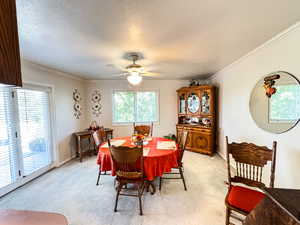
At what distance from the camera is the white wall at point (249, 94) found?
Result: 5.79ft

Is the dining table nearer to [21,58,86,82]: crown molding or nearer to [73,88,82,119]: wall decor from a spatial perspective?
[21,58,86,82]: crown molding

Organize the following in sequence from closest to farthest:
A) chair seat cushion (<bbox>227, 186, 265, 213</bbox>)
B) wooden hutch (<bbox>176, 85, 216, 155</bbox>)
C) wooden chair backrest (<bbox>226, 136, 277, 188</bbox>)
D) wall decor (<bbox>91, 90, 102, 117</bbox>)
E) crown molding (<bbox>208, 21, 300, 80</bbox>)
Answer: chair seat cushion (<bbox>227, 186, 265, 213</bbox>) < wooden chair backrest (<bbox>226, 136, 277, 188</bbox>) < crown molding (<bbox>208, 21, 300, 80</bbox>) < wooden hutch (<bbox>176, 85, 216, 155</bbox>) < wall decor (<bbox>91, 90, 102, 117</bbox>)

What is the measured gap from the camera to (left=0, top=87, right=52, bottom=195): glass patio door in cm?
250

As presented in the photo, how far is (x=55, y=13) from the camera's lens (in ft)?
4.58

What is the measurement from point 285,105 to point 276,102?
0.47ft

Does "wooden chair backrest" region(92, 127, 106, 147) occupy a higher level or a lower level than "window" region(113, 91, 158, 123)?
lower

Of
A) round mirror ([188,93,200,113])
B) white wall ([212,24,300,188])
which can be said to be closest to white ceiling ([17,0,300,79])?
white wall ([212,24,300,188])

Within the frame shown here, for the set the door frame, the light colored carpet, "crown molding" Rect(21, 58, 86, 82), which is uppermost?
"crown molding" Rect(21, 58, 86, 82)

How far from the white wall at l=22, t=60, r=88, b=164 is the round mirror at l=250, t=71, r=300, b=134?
4.20 metres

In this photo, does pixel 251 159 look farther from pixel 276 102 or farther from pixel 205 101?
pixel 205 101

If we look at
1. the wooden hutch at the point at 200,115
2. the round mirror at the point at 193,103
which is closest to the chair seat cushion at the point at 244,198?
the wooden hutch at the point at 200,115

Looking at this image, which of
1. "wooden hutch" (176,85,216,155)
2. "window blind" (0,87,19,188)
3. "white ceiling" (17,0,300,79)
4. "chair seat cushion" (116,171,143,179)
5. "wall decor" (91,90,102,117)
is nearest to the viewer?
"white ceiling" (17,0,300,79)

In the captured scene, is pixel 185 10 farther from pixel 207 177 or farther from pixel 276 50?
pixel 207 177

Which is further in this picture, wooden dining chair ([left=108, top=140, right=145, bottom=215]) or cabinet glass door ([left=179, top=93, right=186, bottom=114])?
cabinet glass door ([left=179, top=93, right=186, bottom=114])
